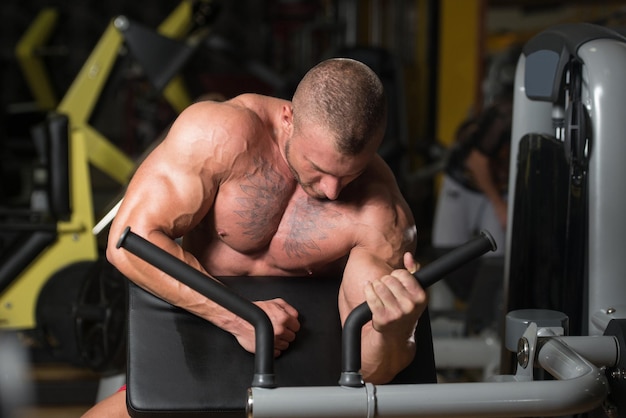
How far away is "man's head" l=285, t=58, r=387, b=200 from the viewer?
1205 mm

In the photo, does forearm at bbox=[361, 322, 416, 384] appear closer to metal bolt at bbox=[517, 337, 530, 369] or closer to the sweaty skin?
the sweaty skin

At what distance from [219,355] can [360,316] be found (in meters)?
0.32

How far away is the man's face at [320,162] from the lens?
4.05 ft

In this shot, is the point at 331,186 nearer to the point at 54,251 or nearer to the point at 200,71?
the point at 54,251

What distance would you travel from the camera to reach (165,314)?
54.4 inches

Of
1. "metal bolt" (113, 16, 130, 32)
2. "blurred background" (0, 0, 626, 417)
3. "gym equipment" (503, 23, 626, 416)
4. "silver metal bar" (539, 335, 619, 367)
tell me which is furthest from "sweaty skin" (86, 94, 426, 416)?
"metal bolt" (113, 16, 130, 32)

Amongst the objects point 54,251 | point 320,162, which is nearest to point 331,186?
point 320,162

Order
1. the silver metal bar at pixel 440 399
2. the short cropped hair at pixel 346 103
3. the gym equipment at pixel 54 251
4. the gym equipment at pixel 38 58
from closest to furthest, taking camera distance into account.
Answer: the silver metal bar at pixel 440 399 < the short cropped hair at pixel 346 103 < the gym equipment at pixel 54 251 < the gym equipment at pixel 38 58

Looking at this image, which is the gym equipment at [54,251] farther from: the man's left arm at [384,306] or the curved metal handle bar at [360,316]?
the curved metal handle bar at [360,316]

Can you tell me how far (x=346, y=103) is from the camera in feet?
3.95

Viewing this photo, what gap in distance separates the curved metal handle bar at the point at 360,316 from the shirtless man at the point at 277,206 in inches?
4.3

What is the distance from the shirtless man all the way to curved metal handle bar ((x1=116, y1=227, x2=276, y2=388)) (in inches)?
7.2

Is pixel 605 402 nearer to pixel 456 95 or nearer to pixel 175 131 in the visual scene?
pixel 175 131

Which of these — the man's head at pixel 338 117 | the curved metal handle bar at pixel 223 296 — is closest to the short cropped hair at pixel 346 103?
the man's head at pixel 338 117
